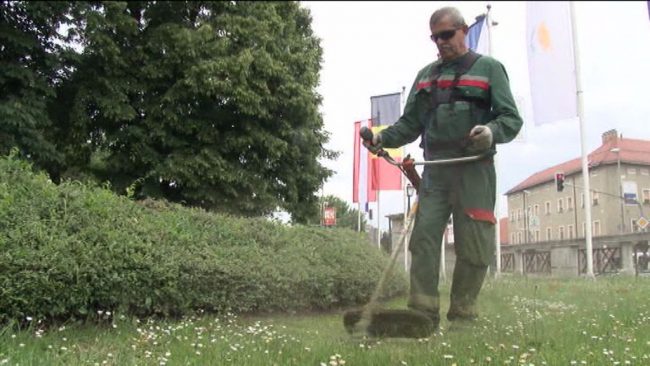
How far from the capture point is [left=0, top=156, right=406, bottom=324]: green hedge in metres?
5.32

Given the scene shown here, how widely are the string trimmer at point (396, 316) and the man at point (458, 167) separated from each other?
10 cm

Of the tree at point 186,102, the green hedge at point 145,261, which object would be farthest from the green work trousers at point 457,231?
the tree at point 186,102

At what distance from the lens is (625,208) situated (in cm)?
621

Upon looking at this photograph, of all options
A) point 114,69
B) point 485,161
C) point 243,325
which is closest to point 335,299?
point 243,325

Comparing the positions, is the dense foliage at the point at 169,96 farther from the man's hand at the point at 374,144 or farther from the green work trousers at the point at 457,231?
the green work trousers at the point at 457,231

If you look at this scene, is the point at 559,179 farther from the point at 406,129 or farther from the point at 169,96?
the point at 169,96

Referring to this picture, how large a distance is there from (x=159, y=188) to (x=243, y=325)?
10.2 metres

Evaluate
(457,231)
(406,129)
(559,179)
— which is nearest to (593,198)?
(559,179)

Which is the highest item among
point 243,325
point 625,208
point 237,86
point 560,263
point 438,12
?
point 237,86

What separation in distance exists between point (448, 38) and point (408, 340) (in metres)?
1.98

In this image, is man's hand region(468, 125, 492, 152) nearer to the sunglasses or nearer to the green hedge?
the sunglasses

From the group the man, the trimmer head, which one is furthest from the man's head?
the trimmer head

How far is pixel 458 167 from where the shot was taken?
4.07 metres

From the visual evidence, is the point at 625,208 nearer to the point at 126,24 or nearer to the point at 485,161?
the point at 485,161
